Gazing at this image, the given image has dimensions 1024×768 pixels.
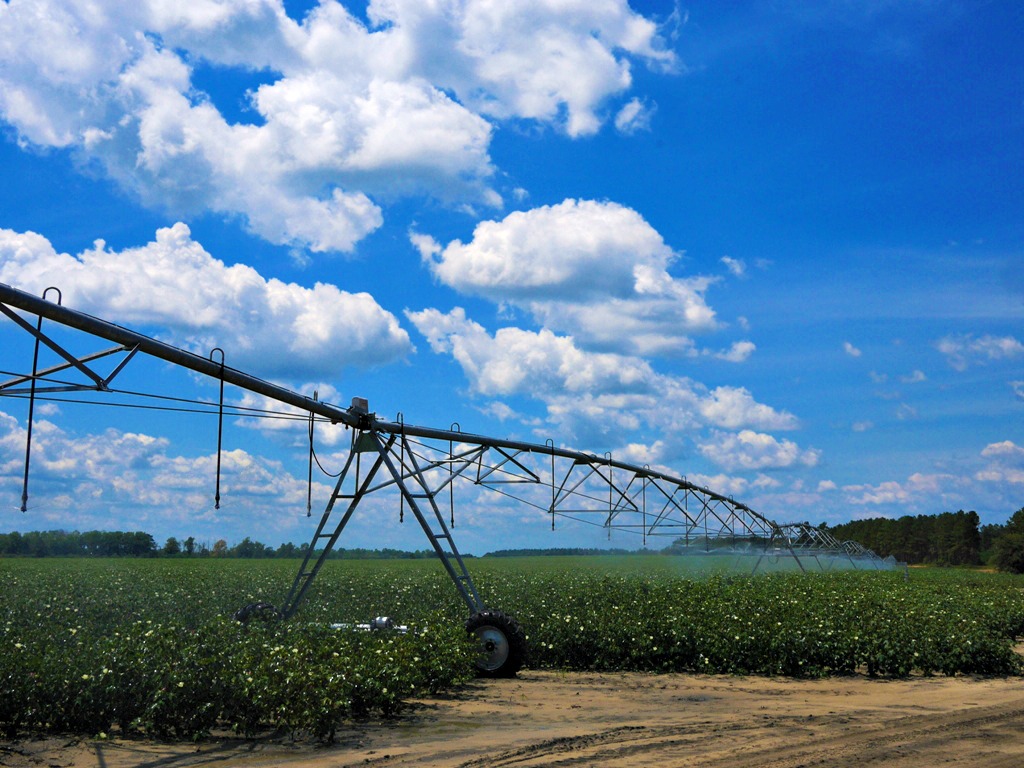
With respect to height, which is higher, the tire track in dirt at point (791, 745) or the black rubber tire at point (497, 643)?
the black rubber tire at point (497, 643)

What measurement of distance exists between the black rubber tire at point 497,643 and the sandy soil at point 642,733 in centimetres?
24

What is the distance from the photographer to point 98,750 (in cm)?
756

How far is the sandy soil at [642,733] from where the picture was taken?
294 inches

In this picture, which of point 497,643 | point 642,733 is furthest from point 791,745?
point 497,643

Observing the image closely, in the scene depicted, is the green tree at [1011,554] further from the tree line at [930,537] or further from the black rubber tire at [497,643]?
the black rubber tire at [497,643]

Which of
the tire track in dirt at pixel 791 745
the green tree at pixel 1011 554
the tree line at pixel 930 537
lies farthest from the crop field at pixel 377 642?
the tree line at pixel 930 537

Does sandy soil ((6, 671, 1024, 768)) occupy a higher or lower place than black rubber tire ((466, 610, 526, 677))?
lower

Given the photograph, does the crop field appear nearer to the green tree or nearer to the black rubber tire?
the black rubber tire

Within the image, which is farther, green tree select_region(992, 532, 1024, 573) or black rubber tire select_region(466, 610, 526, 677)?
green tree select_region(992, 532, 1024, 573)

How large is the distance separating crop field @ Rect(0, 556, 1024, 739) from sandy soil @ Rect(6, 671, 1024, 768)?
0.36 m

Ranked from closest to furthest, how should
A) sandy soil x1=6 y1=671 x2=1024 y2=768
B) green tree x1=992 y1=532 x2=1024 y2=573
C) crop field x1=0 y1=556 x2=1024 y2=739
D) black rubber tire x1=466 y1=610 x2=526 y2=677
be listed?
sandy soil x1=6 y1=671 x2=1024 y2=768 < crop field x1=0 y1=556 x2=1024 y2=739 < black rubber tire x1=466 y1=610 x2=526 y2=677 < green tree x1=992 y1=532 x2=1024 y2=573

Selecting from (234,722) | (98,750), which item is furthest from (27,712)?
(234,722)

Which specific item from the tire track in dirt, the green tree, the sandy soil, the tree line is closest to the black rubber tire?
the sandy soil

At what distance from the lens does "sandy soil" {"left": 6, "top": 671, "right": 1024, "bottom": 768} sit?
7461 mm
